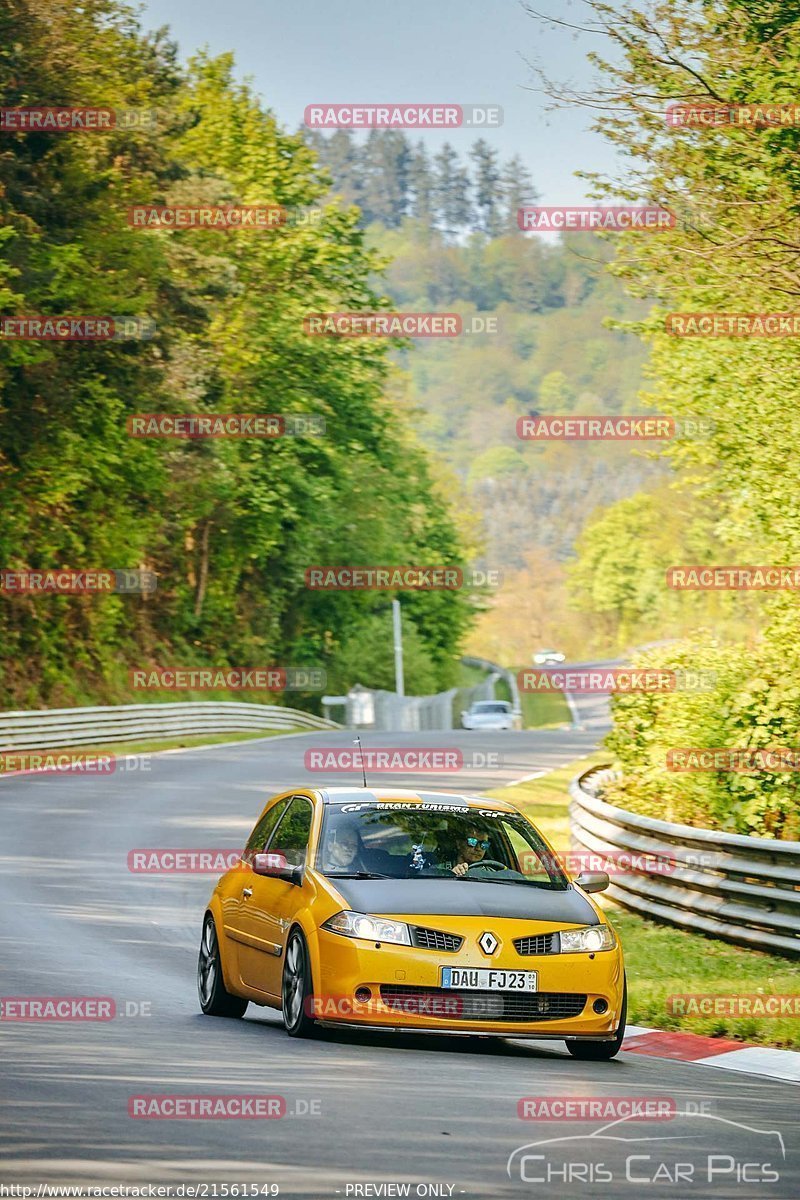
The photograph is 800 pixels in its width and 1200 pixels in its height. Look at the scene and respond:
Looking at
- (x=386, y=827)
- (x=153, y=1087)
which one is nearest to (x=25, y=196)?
(x=386, y=827)

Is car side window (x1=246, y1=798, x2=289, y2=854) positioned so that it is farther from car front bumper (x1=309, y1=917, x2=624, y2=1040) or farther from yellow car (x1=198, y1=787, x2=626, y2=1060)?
car front bumper (x1=309, y1=917, x2=624, y2=1040)

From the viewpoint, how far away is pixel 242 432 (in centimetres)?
5947

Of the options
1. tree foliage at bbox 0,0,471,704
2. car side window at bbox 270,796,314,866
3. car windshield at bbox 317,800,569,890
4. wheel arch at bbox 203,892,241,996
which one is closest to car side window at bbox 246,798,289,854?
car side window at bbox 270,796,314,866

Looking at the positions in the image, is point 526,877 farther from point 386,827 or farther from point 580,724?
point 580,724

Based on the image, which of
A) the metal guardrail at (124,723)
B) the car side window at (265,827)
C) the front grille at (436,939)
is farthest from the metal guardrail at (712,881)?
the metal guardrail at (124,723)

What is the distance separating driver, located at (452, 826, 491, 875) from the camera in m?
11.0

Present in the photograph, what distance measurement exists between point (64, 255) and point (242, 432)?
19686 millimetres

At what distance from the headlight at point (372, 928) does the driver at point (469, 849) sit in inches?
38.3

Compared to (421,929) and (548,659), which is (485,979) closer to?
(421,929)

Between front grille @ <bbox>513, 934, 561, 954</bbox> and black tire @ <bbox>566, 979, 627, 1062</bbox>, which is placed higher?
front grille @ <bbox>513, 934, 561, 954</bbox>

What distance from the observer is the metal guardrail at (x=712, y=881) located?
13.6 meters

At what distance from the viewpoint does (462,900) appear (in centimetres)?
1030

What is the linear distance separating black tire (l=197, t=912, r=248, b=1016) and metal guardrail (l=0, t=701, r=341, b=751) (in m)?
25.6

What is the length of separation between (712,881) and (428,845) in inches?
174
